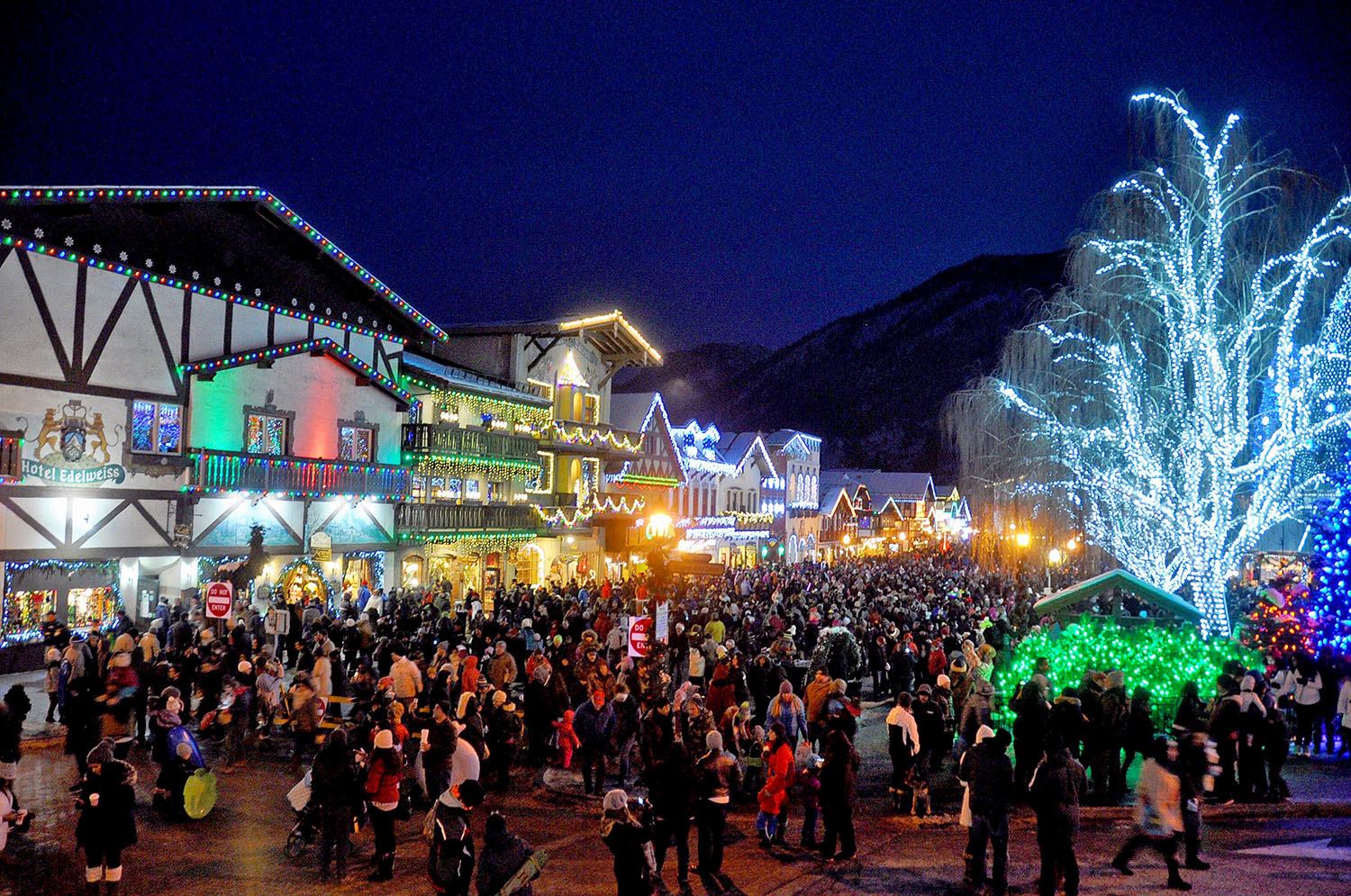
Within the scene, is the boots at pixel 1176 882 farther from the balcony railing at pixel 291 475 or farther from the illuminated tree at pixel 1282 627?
the balcony railing at pixel 291 475

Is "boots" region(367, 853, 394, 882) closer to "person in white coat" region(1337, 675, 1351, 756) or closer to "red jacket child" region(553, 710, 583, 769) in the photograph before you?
"red jacket child" region(553, 710, 583, 769)

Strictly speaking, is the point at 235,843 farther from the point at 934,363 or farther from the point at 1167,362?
the point at 934,363

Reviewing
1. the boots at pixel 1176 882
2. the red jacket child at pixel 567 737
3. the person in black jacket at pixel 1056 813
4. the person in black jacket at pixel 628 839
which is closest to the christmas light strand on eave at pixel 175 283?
the red jacket child at pixel 567 737

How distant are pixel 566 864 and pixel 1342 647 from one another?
45.9 feet

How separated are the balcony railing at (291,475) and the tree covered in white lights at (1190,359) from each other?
651 inches

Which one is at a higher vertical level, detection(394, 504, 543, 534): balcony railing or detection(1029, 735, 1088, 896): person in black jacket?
detection(394, 504, 543, 534): balcony railing

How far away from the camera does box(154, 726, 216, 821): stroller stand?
10.2 meters

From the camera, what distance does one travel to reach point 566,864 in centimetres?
955

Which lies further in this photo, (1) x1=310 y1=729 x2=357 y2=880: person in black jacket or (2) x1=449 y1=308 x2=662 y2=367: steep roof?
(2) x1=449 y1=308 x2=662 y2=367: steep roof

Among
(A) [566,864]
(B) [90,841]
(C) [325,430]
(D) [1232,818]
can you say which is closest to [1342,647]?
(D) [1232,818]

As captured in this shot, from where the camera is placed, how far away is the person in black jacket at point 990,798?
8641mm

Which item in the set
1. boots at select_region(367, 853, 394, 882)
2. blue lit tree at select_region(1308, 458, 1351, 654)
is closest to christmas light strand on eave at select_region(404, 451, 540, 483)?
boots at select_region(367, 853, 394, 882)

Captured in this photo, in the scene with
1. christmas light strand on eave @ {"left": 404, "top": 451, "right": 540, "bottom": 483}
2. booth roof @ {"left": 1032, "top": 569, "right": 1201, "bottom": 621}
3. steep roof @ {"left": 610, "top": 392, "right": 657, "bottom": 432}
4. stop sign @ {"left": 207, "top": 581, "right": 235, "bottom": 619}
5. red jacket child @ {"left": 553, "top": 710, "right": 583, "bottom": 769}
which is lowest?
red jacket child @ {"left": 553, "top": 710, "right": 583, "bottom": 769}

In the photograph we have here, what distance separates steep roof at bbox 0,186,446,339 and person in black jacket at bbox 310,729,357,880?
15795 millimetres
